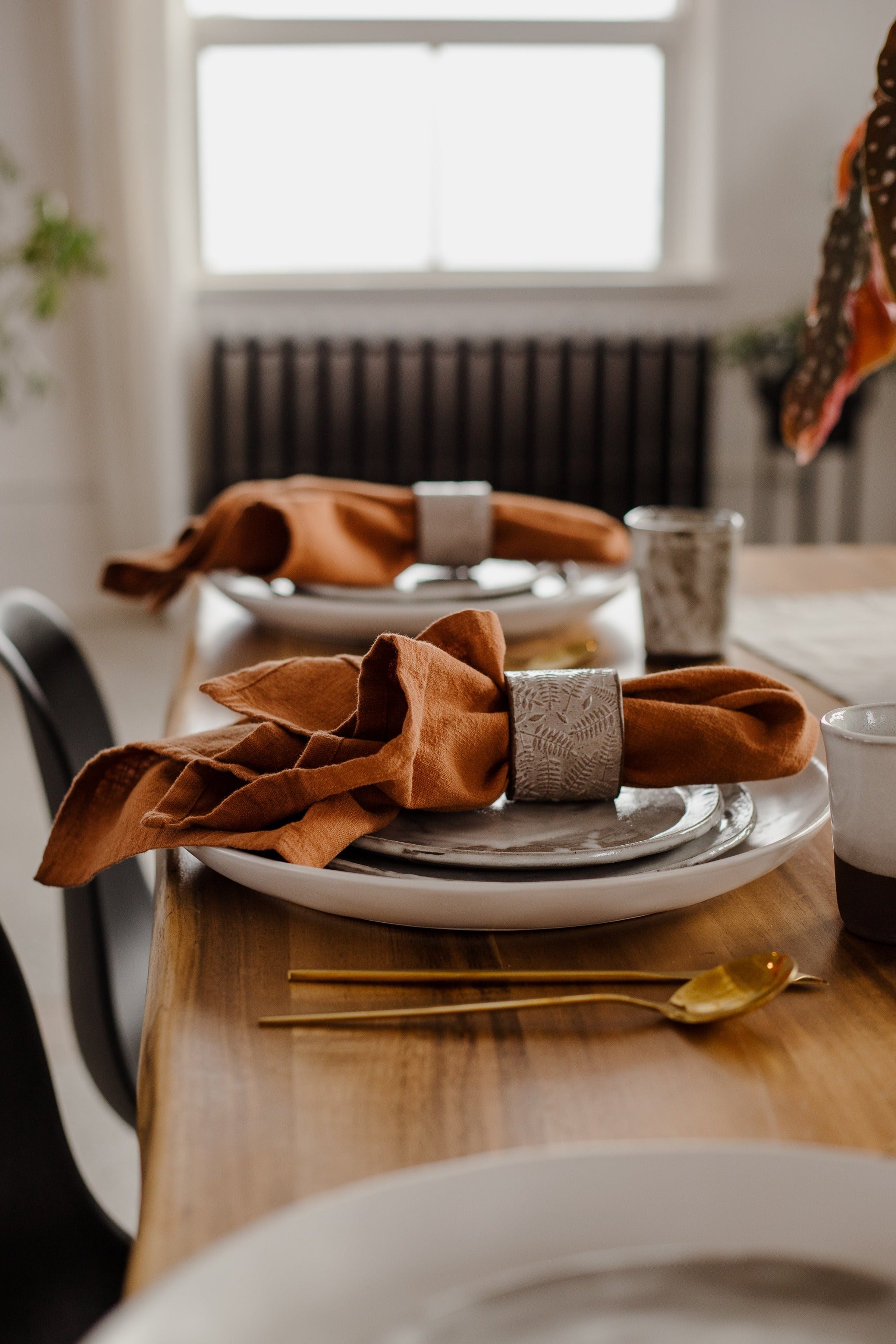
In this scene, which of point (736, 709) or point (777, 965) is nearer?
point (777, 965)

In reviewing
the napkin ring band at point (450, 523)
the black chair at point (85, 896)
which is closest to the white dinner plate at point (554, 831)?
the black chair at point (85, 896)

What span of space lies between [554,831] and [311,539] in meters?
0.59

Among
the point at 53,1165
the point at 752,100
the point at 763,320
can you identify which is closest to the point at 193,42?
the point at 752,100

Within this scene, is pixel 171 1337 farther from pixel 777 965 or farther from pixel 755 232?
pixel 755 232

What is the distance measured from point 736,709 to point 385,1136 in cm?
29

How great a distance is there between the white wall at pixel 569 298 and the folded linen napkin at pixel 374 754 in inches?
142

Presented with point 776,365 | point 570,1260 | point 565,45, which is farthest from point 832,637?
point 565,45

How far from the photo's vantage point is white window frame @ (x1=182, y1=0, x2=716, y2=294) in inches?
155

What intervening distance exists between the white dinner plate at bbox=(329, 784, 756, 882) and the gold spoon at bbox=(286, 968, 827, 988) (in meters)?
0.04

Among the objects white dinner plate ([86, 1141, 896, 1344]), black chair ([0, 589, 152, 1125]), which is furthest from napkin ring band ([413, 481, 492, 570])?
white dinner plate ([86, 1141, 896, 1344])

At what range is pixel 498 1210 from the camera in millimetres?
273

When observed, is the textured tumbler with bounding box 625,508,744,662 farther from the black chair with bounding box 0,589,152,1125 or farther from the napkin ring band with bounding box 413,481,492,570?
the black chair with bounding box 0,589,152,1125

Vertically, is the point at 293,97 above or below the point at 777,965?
above

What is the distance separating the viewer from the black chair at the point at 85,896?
0.91 meters
